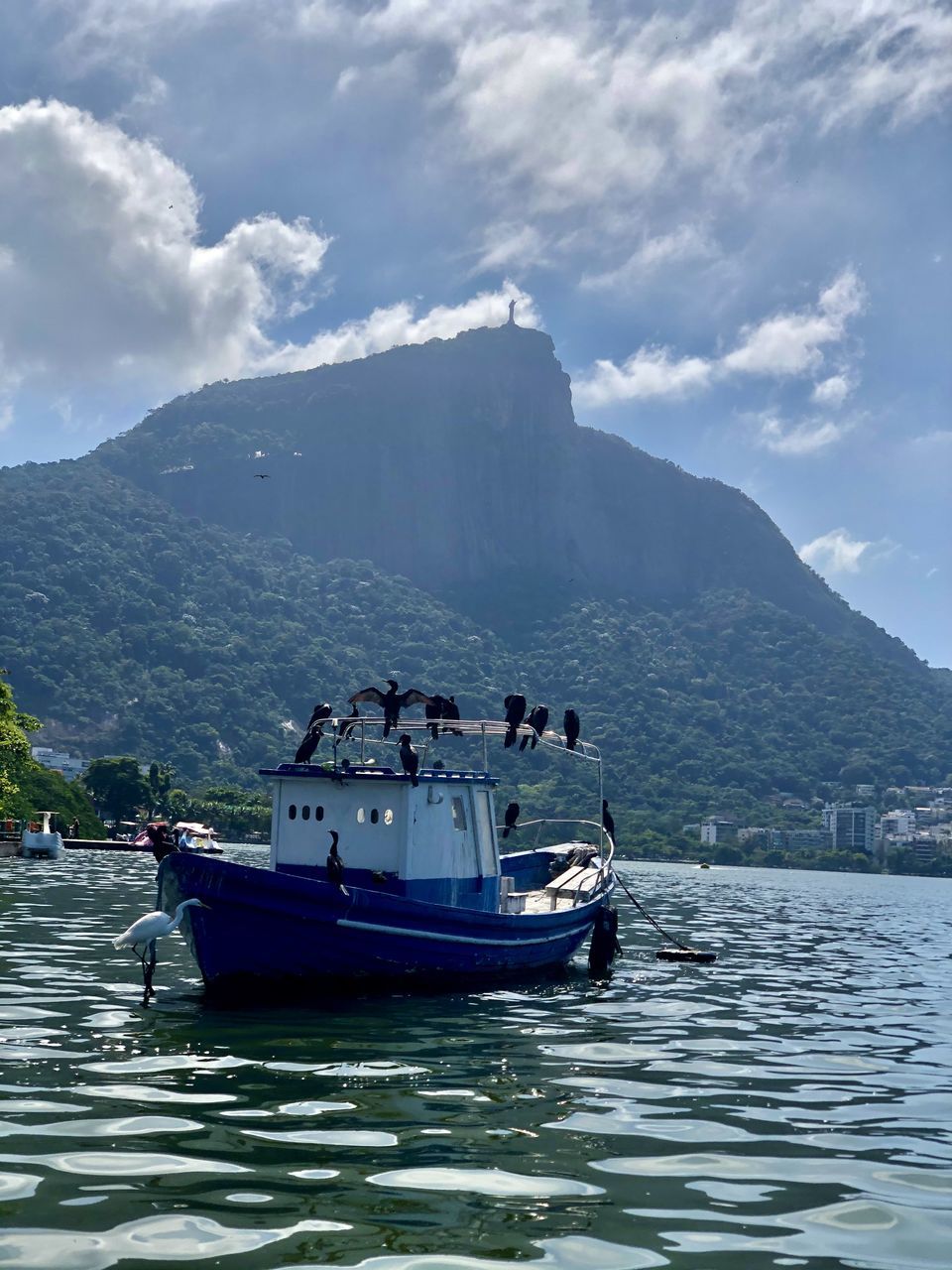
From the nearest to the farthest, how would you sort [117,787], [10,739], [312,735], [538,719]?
[312,735] → [538,719] → [10,739] → [117,787]

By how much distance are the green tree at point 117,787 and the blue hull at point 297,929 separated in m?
105

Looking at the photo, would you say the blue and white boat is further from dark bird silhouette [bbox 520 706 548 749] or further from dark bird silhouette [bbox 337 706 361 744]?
dark bird silhouette [bbox 520 706 548 749]

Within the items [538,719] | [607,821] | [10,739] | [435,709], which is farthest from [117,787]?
[538,719]

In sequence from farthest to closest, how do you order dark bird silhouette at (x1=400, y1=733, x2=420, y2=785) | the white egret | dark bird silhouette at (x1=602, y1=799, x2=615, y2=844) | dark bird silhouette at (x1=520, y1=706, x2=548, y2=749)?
dark bird silhouette at (x1=602, y1=799, x2=615, y2=844)
dark bird silhouette at (x1=520, y1=706, x2=548, y2=749)
dark bird silhouette at (x1=400, y1=733, x2=420, y2=785)
the white egret

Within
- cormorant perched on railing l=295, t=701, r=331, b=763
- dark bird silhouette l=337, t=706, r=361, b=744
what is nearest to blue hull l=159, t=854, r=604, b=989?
cormorant perched on railing l=295, t=701, r=331, b=763

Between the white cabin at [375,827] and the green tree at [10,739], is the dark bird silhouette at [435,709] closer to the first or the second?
the white cabin at [375,827]

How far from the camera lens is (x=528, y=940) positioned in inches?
916

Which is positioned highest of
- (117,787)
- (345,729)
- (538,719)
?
(538,719)

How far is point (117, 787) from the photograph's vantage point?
119625 millimetres

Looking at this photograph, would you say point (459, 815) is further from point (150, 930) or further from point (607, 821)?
point (607, 821)

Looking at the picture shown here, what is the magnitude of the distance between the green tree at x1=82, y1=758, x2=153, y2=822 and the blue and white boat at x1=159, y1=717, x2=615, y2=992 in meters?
98.5

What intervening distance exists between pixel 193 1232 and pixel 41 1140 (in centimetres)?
267

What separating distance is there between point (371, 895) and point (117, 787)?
106 m

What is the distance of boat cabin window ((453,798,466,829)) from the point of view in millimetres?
22969
